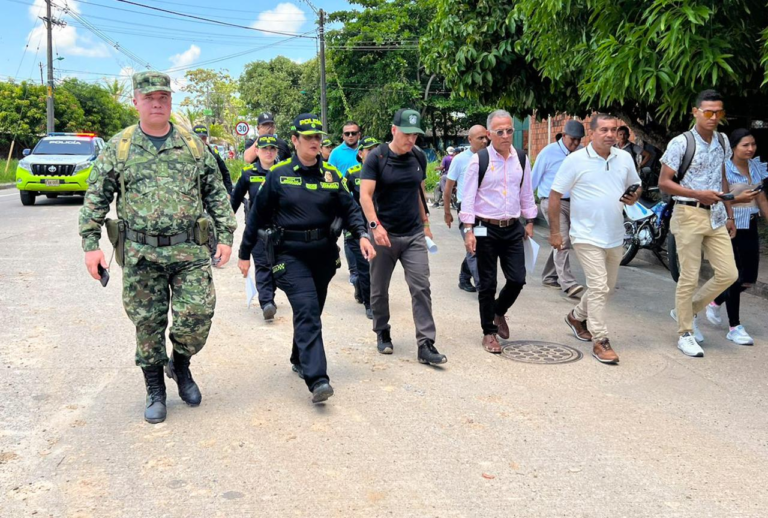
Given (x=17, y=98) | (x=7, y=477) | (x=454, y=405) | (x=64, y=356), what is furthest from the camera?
(x=17, y=98)

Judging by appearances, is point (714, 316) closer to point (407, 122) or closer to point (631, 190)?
point (631, 190)

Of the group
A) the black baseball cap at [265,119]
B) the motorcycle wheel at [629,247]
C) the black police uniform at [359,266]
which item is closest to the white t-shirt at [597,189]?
the black police uniform at [359,266]

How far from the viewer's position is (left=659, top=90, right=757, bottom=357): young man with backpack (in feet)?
18.7

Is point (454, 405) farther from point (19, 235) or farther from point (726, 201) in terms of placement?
point (19, 235)

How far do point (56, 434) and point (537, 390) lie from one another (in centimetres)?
298

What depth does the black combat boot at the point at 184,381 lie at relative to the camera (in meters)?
4.62

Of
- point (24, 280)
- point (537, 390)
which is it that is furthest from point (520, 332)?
point (24, 280)

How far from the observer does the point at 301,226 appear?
4.75 m

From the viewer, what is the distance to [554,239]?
19.7 ft

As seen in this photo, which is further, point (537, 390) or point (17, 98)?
point (17, 98)

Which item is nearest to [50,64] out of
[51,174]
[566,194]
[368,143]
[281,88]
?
[51,174]

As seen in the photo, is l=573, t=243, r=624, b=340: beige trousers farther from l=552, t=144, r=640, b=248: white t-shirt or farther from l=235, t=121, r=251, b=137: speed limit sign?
l=235, t=121, r=251, b=137: speed limit sign

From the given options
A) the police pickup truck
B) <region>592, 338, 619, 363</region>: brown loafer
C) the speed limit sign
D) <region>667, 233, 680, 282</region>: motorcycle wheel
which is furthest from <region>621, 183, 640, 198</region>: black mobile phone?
the speed limit sign

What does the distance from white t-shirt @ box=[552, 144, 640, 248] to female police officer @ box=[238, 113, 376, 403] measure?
1.93 metres
